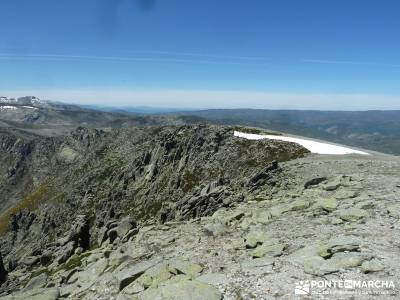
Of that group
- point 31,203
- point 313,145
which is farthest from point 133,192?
point 31,203

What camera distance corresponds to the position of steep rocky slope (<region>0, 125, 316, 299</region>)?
1967 inches

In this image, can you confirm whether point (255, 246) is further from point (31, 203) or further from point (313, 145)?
point (31, 203)

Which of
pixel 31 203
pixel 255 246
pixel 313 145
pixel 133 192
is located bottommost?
pixel 31 203

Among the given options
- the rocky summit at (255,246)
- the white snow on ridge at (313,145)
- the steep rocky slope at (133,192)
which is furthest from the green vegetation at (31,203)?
the white snow on ridge at (313,145)

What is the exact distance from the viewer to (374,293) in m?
18.0

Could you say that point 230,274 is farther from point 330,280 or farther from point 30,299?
point 30,299

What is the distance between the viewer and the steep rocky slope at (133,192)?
49969mm

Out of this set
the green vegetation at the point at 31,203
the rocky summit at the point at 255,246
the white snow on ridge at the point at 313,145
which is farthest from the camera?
the green vegetation at the point at 31,203

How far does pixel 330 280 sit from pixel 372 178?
26299 millimetres

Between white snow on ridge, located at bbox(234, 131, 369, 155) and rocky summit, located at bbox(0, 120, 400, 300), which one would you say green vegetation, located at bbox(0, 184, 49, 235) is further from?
white snow on ridge, located at bbox(234, 131, 369, 155)

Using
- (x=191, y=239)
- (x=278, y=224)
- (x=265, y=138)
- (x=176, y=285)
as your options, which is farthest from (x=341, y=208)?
(x=265, y=138)

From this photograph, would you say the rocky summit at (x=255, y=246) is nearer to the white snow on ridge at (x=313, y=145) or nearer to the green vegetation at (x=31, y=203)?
the white snow on ridge at (x=313, y=145)

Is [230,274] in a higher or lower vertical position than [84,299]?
higher

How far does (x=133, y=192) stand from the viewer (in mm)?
105000
